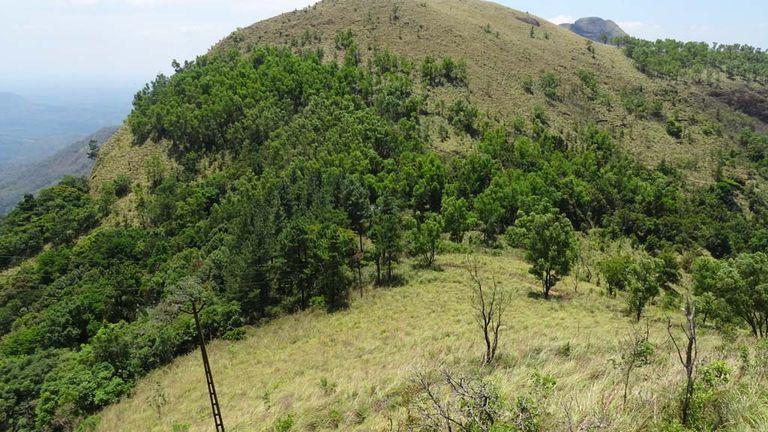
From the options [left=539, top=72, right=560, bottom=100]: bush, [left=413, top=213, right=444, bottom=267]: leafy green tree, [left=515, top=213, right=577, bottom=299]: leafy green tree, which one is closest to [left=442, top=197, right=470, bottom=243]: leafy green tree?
[left=413, top=213, right=444, bottom=267]: leafy green tree

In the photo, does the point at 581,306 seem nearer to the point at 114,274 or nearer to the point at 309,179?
the point at 309,179

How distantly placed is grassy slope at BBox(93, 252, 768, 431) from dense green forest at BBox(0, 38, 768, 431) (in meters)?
3.35

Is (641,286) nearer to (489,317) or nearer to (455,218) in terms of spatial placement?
(489,317)

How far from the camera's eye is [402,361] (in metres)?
20.5

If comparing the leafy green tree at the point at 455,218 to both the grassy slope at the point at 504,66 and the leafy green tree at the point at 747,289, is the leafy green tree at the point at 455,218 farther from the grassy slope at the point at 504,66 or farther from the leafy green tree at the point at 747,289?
the leafy green tree at the point at 747,289

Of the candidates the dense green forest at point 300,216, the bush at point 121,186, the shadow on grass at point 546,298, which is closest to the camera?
the dense green forest at point 300,216

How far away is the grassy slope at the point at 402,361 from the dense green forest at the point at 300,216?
3353 millimetres

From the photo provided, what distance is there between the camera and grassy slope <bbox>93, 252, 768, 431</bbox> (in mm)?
8773

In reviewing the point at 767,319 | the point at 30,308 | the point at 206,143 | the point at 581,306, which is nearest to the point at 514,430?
the point at 767,319

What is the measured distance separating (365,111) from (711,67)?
132m

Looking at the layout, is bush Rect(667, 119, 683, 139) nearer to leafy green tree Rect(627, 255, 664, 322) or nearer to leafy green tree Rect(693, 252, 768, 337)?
leafy green tree Rect(627, 255, 664, 322)

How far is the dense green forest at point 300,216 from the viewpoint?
38156 mm

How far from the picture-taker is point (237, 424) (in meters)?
16.1

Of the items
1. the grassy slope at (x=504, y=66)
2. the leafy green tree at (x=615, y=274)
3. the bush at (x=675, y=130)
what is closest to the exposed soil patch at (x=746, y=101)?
the grassy slope at (x=504, y=66)
